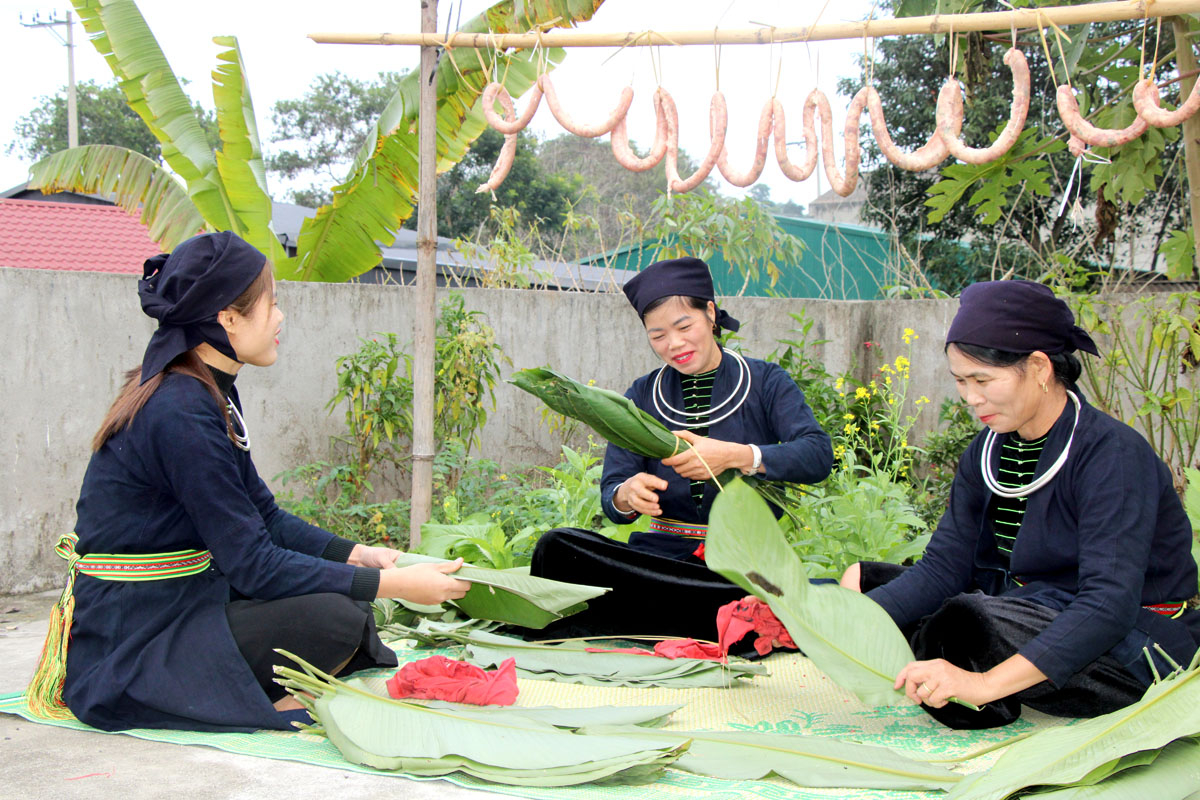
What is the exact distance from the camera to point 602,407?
269 cm

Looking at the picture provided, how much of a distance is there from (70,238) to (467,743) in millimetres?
12568

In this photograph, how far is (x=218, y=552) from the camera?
228 cm

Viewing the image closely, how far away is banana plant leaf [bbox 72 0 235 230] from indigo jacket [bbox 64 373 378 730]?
11.0 ft

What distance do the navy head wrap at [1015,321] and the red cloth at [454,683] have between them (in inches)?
56.4

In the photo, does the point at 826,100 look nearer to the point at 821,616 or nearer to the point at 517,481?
the point at 821,616

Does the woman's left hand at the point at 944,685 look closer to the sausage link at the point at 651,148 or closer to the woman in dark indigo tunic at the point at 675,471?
the woman in dark indigo tunic at the point at 675,471

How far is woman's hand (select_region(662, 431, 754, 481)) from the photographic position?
271 cm

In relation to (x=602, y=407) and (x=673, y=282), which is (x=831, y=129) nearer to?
(x=673, y=282)

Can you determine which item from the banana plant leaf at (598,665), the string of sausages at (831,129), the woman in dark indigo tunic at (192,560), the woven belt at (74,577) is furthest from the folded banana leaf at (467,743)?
the string of sausages at (831,129)

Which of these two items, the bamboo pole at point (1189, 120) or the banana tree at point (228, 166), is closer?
the bamboo pole at point (1189, 120)

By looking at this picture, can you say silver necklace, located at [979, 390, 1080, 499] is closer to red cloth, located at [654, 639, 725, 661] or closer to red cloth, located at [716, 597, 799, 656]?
red cloth, located at [716, 597, 799, 656]

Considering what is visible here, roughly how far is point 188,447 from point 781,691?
1755 millimetres

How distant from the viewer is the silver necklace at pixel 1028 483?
2.28 m

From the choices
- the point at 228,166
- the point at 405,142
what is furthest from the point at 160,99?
the point at 405,142
